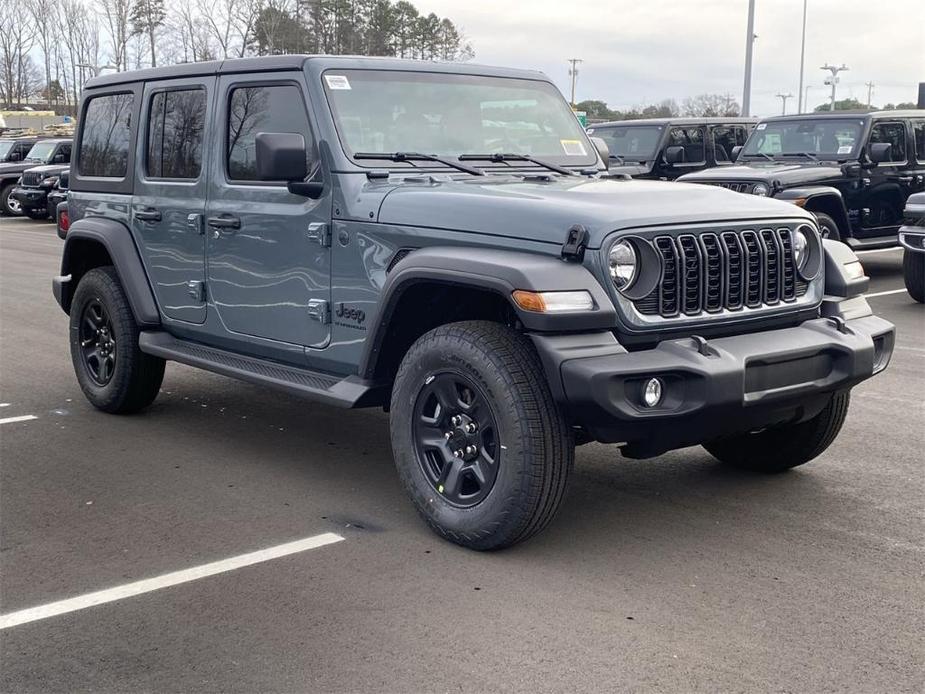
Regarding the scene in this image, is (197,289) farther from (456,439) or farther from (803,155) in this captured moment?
(803,155)

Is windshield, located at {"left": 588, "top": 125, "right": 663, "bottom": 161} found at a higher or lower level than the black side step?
higher

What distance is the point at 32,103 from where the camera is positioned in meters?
104

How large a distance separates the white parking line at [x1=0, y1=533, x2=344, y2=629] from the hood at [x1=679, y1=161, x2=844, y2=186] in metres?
8.39

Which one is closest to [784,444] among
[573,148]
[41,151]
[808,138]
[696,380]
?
[696,380]

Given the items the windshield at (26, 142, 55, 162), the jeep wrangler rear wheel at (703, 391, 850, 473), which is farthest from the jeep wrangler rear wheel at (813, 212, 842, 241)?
the windshield at (26, 142, 55, 162)

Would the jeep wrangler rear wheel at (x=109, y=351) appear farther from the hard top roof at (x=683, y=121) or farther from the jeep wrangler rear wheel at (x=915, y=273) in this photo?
the hard top roof at (x=683, y=121)

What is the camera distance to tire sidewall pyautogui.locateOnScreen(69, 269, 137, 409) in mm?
6293

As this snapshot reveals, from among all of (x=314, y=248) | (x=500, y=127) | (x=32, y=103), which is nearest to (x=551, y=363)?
(x=314, y=248)

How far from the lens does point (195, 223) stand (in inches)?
226

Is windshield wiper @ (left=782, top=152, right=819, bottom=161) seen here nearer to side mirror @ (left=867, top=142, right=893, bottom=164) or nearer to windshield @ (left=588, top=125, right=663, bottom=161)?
side mirror @ (left=867, top=142, right=893, bottom=164)

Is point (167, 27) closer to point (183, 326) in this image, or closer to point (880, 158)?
point (880, 158)

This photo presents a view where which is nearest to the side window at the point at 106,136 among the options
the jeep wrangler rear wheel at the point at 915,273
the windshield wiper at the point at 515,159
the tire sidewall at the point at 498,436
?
the windshield wiper at the point at 515,159

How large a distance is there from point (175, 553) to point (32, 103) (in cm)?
10947

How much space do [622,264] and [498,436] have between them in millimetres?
783
